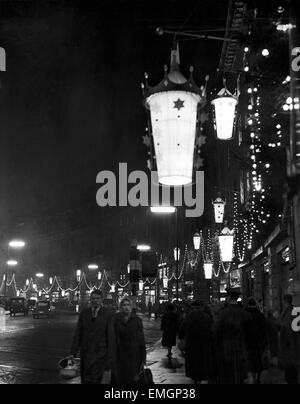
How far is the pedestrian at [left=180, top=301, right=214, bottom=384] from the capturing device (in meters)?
10.1

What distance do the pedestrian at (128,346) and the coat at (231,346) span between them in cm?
150

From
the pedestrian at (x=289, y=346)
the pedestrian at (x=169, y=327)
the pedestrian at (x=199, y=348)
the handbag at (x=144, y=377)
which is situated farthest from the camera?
the pedestrian at (x=169, y=327)

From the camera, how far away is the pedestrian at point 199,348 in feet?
33.0

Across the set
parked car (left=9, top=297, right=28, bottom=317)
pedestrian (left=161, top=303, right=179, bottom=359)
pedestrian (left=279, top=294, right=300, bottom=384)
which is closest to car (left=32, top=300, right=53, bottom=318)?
parked car (left=9, top=297, right=28, bottom=317)

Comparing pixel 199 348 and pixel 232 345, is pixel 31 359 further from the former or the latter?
pixel 232 345

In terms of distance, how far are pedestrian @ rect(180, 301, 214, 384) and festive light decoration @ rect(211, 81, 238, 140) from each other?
16.2 ft

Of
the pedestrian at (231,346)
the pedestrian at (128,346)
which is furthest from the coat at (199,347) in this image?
the pedestrian at (128,346)

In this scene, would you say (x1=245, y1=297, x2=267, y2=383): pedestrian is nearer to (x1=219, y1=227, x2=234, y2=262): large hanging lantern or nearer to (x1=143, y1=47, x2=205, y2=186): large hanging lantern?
(x1=143, y1=47, x2=205, y2=186): large hanging lantern

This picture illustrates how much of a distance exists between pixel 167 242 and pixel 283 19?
5594cm

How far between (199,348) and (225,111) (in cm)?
589

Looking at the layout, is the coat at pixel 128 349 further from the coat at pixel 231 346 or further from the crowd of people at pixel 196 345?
the coat at pixel 231 346
